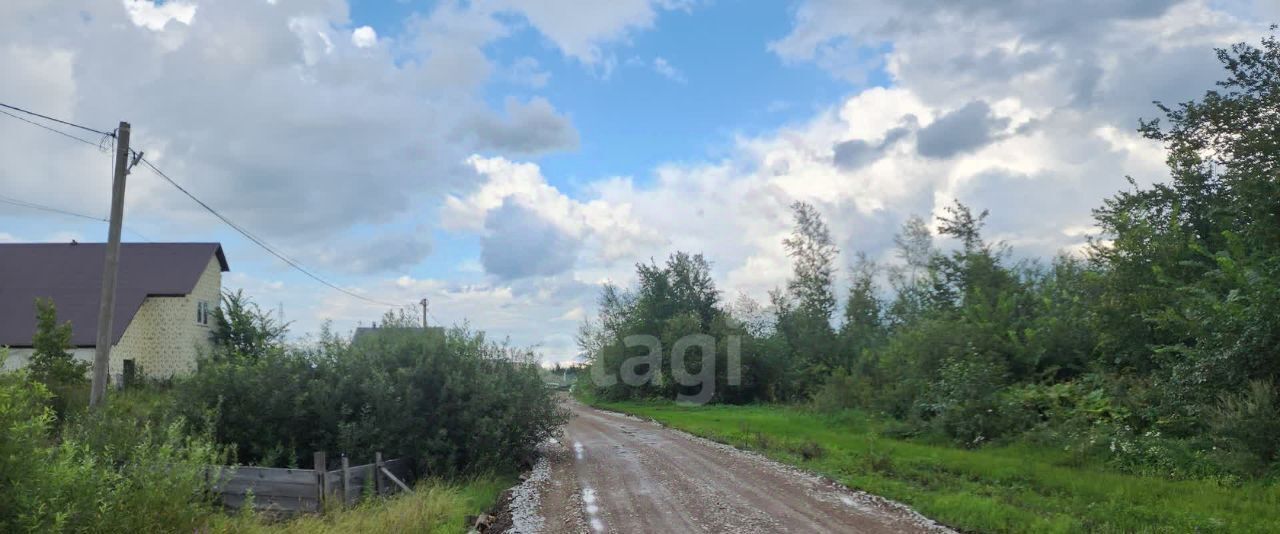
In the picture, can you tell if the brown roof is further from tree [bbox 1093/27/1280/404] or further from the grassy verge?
tree [bbox 1093/27/1280/404]


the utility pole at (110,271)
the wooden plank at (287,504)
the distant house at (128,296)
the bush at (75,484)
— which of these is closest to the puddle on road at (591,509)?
the wooden plank at (287,504)

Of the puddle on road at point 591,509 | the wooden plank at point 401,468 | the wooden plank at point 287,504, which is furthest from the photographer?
the wooden plank at point 401,468

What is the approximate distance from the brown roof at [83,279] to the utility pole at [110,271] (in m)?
24.0

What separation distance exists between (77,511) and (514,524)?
252 inches

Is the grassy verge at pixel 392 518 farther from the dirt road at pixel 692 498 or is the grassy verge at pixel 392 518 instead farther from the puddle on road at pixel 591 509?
the puddle on road at pixel 591 509

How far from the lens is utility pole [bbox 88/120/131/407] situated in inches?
648

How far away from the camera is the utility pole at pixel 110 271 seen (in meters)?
16.5

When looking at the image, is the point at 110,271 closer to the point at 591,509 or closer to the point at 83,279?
the point at 591,509

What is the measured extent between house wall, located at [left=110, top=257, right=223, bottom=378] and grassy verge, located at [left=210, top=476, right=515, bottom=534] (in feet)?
100

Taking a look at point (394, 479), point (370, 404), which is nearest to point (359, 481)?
point (394, 479)

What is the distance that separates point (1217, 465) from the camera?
14.0 meters

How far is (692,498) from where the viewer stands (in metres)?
13.8

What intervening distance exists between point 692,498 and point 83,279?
3908 centimetres

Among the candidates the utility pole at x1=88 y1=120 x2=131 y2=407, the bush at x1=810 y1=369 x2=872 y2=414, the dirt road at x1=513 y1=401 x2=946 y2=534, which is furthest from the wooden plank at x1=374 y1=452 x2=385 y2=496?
the bush at x1=810 y1=369 x2=872 y2=414
